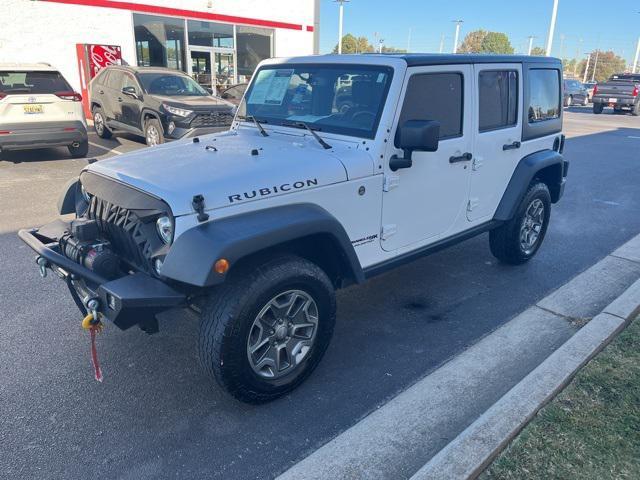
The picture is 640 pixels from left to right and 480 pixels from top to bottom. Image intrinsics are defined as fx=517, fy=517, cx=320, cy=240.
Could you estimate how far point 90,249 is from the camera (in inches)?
116

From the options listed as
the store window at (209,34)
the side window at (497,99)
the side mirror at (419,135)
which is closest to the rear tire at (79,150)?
the side window at (497,99)

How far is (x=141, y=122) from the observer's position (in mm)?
10672

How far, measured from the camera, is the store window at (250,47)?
19.2 metres

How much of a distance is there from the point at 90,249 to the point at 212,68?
1721 cm

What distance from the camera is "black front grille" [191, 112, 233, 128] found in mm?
9938

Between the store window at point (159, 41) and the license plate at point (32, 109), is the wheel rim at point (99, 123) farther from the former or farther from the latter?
the store window at point (159, 41)

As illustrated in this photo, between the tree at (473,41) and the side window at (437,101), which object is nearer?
the side window at (437,101)

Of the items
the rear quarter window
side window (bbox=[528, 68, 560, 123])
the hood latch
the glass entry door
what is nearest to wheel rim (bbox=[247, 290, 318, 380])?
the hood latch

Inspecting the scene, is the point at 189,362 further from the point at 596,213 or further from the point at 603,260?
the point at 596,213

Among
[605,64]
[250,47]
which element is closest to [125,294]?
[250,47]

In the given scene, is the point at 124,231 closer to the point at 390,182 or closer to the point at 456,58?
the point at 390,182

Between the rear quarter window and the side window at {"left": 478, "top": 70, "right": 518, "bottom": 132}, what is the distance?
786cm

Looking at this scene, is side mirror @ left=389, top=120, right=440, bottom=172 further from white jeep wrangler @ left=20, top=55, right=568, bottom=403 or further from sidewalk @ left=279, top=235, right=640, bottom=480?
sidewalk @ left=279, top=235, right=640, bottom=480

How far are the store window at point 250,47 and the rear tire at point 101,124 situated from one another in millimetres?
7551
